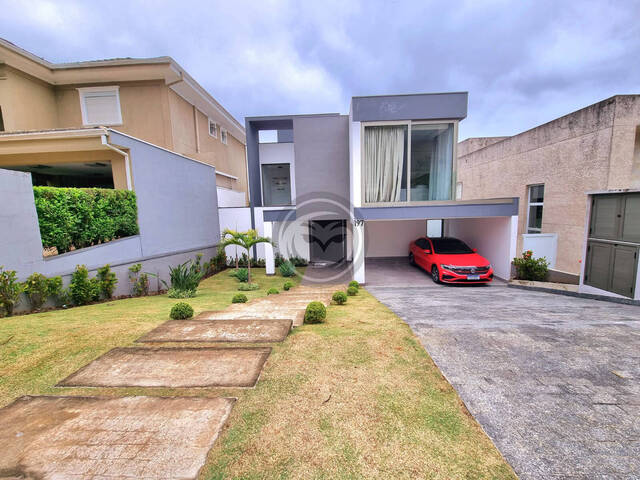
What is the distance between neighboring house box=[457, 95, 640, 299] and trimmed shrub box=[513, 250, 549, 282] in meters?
0.82

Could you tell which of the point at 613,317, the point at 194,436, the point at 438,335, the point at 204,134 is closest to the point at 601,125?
the point at 613,317

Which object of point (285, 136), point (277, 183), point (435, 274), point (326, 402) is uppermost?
point (285, 136)

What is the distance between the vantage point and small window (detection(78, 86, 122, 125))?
39.6ft

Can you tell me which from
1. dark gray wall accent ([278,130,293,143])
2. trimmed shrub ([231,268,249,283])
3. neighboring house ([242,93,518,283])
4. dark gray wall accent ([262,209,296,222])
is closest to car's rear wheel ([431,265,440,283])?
neighboring house ([242,93,518,283])

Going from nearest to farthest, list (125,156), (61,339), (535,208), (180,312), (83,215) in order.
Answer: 1. (61,339)
2. (180,312)
3. (83,215)
4. (125,156)
5. (535,208)

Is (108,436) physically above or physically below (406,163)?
below

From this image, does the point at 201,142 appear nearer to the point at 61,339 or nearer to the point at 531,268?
the point at 61,339

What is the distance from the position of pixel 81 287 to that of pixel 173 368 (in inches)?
A: 205

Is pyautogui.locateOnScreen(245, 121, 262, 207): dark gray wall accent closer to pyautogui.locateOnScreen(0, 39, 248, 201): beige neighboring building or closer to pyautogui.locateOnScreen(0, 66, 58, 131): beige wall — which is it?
pyautogui.locateOnScreen(0, 39, 248, 201): beige neighboring building

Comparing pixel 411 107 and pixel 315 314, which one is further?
pixel 411 107

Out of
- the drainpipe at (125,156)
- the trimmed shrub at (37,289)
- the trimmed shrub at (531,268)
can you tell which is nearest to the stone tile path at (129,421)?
the trimmed shrub at (37,289)

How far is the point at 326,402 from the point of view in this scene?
262 centimetres

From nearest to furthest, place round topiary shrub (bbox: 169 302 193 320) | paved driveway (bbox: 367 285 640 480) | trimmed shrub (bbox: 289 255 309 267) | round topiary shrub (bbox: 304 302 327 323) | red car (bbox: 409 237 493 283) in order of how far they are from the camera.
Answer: paved driveway (bbox: 367 285 640 480) → round topiary shrub (bbox: 304 302 327 323) → round topiary shrub (bbox: 169 302 193 320) → red car (bbox: 409 237 493 283) → trimmed shrub (bbox: 289 255 309 267)

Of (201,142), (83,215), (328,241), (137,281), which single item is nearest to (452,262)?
(328,241)
